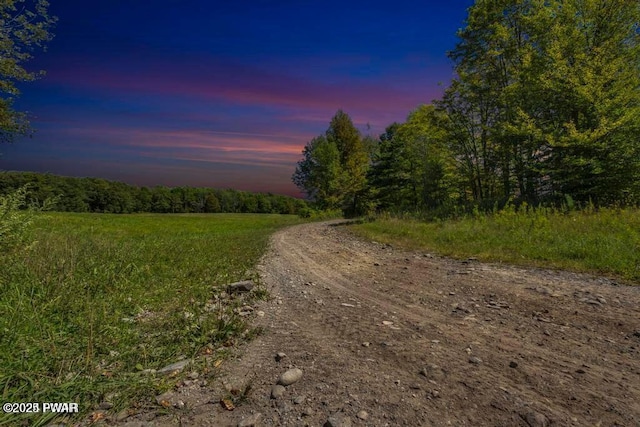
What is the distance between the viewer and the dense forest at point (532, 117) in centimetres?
1431

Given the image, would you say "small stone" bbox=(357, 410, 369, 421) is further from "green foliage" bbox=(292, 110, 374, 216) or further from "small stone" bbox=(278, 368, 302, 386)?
"green foliage" bbox=(292, 110, 374, 216)

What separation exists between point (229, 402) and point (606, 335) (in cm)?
457

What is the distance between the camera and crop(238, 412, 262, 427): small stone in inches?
98.3

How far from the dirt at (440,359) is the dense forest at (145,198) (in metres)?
41.2

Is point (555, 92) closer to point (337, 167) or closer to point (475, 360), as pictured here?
point (475, 360)

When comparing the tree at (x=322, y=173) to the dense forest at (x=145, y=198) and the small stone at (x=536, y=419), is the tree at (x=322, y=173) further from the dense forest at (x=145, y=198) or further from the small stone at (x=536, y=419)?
the small stone at (x=536, y=419)

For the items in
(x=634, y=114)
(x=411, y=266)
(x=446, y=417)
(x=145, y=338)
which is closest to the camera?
(x=446, y=417)

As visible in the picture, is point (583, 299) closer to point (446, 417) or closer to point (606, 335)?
point (606, 335)

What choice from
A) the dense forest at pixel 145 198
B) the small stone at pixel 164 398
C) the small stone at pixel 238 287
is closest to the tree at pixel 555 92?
the small stone at pixel 238 287

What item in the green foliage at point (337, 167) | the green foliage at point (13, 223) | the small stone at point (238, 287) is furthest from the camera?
the green foliage at point (337, 167)

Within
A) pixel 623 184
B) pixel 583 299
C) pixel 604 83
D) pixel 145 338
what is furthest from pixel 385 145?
pixel 145 338

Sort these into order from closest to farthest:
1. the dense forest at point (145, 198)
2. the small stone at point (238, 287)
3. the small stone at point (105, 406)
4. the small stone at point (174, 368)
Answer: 1. the small stone at point (105, 406)
2. the small stone at point (174, 368)
3. the small stone at point (238, 287)
4. the dense forest at point (145, 198)

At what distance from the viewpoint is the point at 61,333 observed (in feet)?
12.2

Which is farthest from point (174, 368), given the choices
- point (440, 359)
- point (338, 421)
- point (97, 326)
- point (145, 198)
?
point (145, 198)
